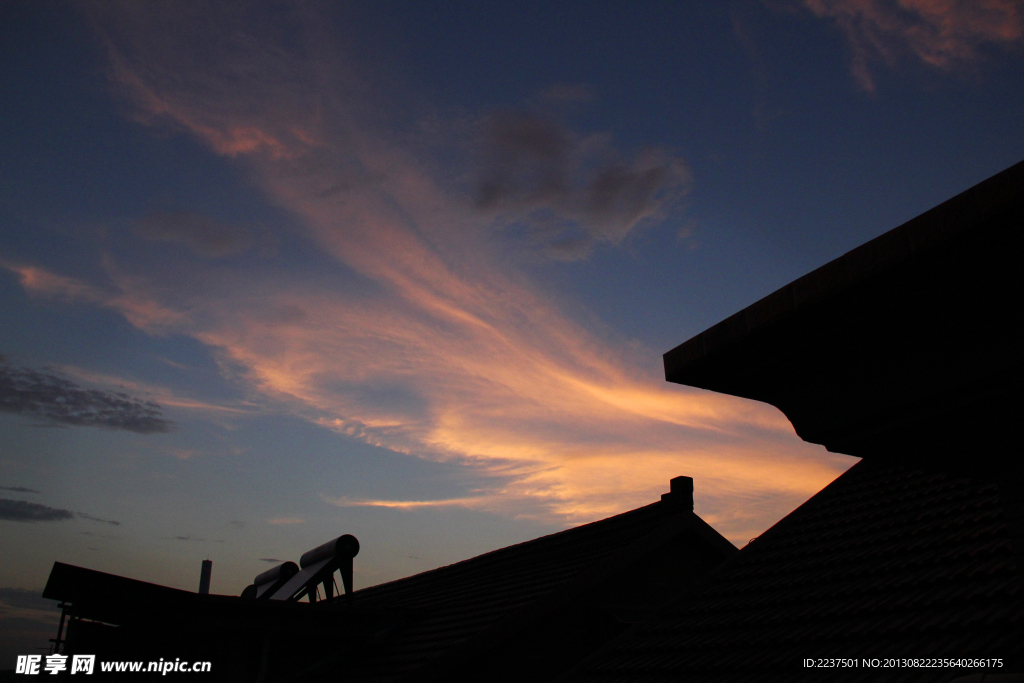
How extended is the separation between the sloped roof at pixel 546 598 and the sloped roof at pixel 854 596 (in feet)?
9.31

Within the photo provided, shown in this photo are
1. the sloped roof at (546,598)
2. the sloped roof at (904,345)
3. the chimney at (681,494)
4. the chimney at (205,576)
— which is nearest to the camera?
the sloped roof at (904,345)

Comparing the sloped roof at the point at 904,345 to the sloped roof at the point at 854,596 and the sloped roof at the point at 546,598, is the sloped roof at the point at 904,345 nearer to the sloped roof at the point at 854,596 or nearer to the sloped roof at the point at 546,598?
the sloped roof at the point at 854,596

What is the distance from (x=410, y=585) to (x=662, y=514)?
29.3 ft

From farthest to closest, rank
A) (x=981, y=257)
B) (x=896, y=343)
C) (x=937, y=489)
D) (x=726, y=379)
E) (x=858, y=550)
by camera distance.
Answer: (x=937, y=489), (x=858, y=550), (x=726, y=379), (x=896, y=343), (x=981, y=257)

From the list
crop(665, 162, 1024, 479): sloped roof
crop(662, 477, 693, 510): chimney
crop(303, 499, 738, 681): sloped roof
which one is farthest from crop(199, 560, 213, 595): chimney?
crop(665, 162, 1024, 479): sloped roof

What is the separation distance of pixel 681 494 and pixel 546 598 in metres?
4.17

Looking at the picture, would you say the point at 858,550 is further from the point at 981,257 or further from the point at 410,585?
the point at 410,585

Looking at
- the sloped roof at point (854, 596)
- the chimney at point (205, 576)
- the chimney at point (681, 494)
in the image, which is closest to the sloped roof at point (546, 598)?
the chimney at point (681, 494)

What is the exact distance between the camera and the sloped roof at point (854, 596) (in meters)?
5.09

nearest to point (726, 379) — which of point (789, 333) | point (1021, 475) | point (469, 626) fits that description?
point (789, 333)

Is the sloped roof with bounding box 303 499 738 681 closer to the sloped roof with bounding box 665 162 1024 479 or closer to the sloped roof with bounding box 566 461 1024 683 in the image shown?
the sloped roof with bounding box 566 461 1024 683

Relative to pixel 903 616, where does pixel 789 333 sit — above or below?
above

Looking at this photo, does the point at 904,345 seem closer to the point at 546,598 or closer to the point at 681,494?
the point at 546,598

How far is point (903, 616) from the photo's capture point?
5.53 m
